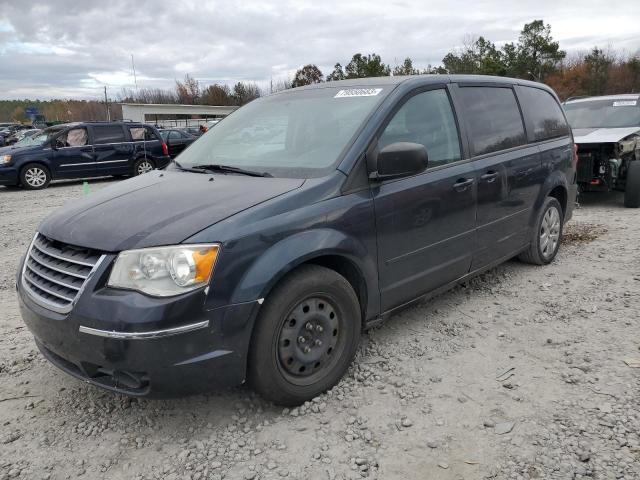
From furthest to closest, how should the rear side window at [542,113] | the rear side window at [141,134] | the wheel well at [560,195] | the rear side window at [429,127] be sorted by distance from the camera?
1. the rear side window at [141,134]
2. the wheel well at [560,195]
3. the rear side window at [542,113]
4. the rear side window at [429,127]

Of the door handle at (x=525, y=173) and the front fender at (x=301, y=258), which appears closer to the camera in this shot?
the front fender at (x=301, y=258)

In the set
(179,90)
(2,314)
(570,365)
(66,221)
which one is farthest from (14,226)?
(179,90)

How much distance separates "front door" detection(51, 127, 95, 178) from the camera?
1334cm

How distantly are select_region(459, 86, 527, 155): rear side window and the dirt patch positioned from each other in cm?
223

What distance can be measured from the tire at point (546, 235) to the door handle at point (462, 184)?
4.78 ft

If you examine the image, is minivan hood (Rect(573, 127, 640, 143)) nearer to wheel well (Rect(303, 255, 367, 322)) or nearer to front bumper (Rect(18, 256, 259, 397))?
wheel well (Rect(303, 255, 367, 322))

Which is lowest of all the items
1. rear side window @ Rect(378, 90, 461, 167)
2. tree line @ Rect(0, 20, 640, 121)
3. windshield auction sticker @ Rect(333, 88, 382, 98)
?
rear side window @ Rect(378, 90, 461, 167)

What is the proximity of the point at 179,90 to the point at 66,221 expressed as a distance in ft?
294

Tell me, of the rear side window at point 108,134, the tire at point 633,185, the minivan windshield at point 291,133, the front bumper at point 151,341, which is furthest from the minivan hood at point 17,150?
the tire at point 633,185

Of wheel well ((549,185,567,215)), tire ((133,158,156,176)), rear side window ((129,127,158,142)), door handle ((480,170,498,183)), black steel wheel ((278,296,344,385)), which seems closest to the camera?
black steel wheel ((278,296,344,385))

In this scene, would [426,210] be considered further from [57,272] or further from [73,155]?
[73,155]

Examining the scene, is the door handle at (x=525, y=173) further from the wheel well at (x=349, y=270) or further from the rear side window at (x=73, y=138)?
the rear side window at (x=73, y=138)

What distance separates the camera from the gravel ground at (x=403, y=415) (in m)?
2.43

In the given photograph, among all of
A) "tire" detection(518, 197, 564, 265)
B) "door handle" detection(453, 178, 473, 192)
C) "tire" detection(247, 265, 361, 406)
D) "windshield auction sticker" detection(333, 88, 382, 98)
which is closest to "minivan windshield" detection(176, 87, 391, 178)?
"windshield auction sticker" detection(333, 88, 382, 98)
